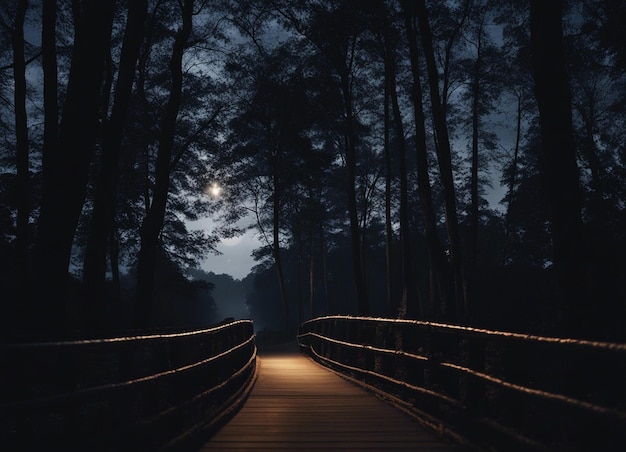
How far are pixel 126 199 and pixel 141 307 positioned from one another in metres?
13.0

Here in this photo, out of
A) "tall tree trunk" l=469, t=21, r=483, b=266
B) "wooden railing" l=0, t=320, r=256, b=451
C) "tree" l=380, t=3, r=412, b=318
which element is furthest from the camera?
"tall tree trunk" l=469, t=21, r=483, b=266

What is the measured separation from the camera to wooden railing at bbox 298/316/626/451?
172 inches

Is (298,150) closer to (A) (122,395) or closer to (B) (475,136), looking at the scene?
(B) (475,136)

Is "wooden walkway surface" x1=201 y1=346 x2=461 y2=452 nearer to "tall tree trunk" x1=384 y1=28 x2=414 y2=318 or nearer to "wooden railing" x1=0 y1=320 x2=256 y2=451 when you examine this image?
"wooden railing" x1=0 y1=320 x2=256 y2=451

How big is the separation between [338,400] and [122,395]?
5287 millimetres

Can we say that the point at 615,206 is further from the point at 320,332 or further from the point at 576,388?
the point at 576,388

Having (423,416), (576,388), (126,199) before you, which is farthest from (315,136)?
(576,388)

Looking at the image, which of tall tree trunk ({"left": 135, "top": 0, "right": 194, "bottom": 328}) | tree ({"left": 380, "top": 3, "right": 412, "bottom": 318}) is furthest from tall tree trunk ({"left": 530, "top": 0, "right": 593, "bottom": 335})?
tree ({"left": 380, "top": 3, "right": 412, "bottom": 318})

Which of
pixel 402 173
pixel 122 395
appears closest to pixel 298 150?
pixel 402 173

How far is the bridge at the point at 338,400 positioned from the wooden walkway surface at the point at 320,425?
0.07 ft

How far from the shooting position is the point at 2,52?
80.2ft

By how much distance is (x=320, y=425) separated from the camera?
310 inches

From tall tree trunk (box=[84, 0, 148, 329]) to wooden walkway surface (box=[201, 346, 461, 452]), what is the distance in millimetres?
6875

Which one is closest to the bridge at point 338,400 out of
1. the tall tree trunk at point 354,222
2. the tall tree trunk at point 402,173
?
the tall tree trunk at point 354,222
